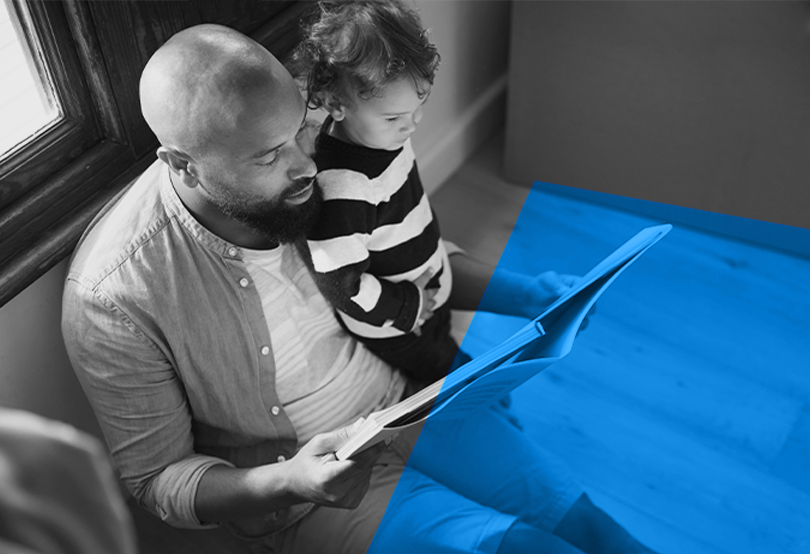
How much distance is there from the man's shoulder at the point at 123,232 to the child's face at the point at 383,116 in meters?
0.25

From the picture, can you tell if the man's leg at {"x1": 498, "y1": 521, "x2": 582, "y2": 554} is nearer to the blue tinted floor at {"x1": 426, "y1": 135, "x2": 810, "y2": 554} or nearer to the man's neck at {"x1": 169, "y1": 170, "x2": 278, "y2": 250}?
the blue tinted floor at {"x1": 426, "y1": 135, "x2": 810, "y2": 554}

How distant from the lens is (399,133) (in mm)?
989

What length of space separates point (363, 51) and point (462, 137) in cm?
122

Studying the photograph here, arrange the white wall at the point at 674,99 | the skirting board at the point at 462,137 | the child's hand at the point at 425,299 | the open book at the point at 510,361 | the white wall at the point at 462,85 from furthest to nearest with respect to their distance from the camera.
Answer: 1. the skirting board at the point at 462,137
2. the white wall at the point at 462,85
3. the white wall at the point at 674,99
4. the child's hand at the point at 425,299
5. the open book at the point at 510,361

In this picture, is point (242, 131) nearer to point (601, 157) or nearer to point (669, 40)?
point (669, 40)

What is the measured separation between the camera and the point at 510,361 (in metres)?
0.85

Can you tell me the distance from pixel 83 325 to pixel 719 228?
0.89 metres

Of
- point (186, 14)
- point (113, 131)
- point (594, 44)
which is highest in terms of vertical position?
point (186, 14)

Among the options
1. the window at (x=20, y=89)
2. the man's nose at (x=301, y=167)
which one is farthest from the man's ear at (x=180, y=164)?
the window at (x=20, y=89)

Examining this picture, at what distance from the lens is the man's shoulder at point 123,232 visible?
919mm

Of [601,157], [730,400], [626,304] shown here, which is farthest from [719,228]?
[601,157]

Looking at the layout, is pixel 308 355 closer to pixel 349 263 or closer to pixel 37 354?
pixel 349 263

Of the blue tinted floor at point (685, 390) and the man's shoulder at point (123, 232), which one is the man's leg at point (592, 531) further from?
the man's shoulder at point (123, 232)
